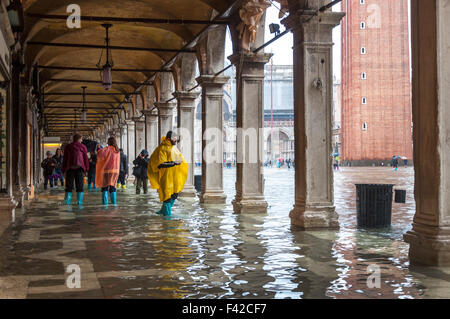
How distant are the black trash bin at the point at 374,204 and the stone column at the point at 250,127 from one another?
2796 millimetres

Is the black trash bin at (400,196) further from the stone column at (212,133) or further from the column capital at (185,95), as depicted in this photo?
the column capital at (185,95)

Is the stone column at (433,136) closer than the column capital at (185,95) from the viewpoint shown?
Yes

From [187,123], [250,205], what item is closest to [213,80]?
[187,123]

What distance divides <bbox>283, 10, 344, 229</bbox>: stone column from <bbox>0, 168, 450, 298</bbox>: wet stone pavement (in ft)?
1.78

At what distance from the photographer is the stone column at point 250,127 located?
1116 cm

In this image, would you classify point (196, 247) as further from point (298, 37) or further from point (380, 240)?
point (298, 37)

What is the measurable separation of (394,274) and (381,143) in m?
55.3

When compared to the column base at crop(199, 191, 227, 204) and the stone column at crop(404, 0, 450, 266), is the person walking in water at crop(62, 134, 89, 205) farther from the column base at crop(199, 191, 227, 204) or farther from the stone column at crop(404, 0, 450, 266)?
the stone column at crop(404, 0, 450, 266)

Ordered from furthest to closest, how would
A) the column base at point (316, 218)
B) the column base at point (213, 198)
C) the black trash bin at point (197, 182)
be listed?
the black trash bin at point (197, 182) → the column base at point (213, 198) → the column base at point (316, 218)

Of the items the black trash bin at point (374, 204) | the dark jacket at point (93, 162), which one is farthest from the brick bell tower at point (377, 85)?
the black trash bin at point (374, 204)

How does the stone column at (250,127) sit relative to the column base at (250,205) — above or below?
above

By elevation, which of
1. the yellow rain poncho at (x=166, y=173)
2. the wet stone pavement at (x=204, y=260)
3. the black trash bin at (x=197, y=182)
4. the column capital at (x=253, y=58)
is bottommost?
the wet stone pavement at (x=204, y=260)

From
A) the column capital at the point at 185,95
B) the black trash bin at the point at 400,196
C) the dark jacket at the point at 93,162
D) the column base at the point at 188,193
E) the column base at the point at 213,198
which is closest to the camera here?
the black trash bin at the point at 400,196

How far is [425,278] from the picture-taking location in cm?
483
